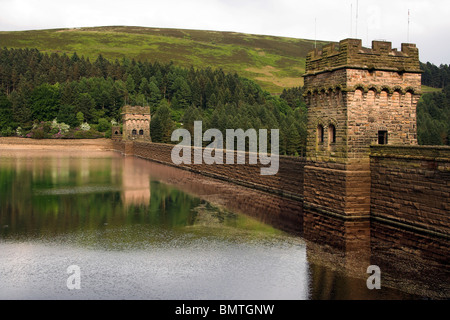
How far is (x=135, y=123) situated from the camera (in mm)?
66312

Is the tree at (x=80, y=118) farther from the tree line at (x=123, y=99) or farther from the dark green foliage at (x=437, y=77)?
the dark green foliage at (x=437, y=77)

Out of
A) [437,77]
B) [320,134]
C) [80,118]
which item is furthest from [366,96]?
[437,77]

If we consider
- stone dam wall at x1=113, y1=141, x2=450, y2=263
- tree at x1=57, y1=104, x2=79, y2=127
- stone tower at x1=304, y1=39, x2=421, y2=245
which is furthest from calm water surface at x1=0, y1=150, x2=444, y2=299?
tree at x1=57, y1=104, x2=79, y2=127

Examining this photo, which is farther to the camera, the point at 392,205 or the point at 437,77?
the point at 437,77

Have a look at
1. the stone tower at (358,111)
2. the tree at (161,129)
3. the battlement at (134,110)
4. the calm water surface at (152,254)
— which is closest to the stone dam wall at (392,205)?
the stone tower at (358,111)

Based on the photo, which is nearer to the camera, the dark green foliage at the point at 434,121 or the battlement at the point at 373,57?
the battlement at the point at 373,57

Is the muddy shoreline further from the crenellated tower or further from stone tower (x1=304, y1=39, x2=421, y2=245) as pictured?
the crenellated tower

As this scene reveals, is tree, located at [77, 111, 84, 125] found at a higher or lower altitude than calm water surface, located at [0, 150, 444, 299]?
higher

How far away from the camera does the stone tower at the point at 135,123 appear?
6588cm

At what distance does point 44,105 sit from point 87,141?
2390 centimetres

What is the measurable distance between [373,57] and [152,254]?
1161 centimetres

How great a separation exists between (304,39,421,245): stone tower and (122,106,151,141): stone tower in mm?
49378

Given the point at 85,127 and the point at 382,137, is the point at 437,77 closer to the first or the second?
the point at 85,127

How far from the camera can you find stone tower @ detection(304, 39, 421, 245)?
18.0 m
